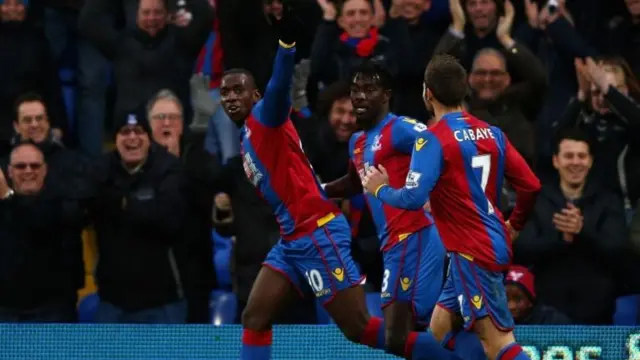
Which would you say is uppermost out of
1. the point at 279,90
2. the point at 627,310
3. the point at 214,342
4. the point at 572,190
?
the point at 279,90

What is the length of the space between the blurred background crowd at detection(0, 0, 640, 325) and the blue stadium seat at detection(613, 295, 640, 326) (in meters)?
0.02

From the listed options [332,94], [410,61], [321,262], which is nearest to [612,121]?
[410,61]

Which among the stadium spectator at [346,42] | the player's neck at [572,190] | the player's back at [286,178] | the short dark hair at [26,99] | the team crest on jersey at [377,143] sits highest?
the stadium spectator at [346,42]

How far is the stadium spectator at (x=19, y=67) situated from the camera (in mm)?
12094

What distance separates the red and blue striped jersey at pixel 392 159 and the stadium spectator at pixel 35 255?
2.81 meters

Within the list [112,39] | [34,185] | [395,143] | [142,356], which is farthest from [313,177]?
[112,39]

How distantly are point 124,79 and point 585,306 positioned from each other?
4.17 m

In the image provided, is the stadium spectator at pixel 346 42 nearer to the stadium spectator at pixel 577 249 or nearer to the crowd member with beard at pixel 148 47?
the crowd member with beard at pixel 148 47

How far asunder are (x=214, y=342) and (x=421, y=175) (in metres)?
3.08

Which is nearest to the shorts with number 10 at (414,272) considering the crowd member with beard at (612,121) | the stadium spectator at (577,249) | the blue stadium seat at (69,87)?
the stadium spectator at (577,249)

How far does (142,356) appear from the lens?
1021 centimetres

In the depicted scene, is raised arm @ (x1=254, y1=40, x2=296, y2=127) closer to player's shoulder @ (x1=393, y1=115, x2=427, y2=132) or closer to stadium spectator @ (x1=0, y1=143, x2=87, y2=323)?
player's shoulder @ (x1=393, y1=115, x2=427, y2=132)

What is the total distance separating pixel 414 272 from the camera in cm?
874

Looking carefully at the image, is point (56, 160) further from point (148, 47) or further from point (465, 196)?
point (465, 196)
